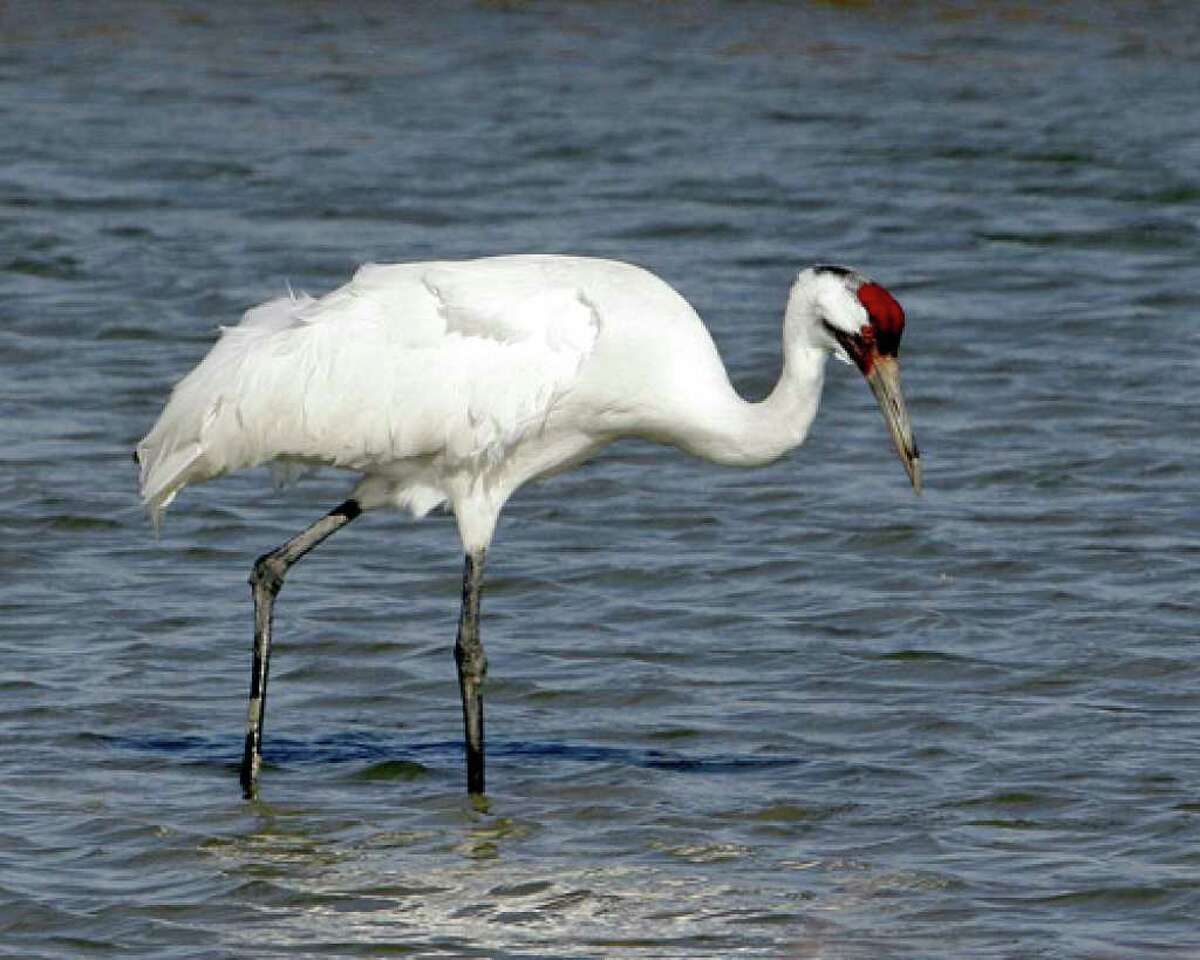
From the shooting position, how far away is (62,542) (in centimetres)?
1007

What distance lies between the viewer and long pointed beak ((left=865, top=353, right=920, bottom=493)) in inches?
306

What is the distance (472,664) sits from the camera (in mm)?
8086

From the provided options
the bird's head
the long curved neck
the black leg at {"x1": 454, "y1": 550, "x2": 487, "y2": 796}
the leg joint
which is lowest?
the black leg at {"x1": 454, "y1": 550, "x2": 487, "y2": 796}

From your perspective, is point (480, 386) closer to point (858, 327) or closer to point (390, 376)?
point (390, 376)

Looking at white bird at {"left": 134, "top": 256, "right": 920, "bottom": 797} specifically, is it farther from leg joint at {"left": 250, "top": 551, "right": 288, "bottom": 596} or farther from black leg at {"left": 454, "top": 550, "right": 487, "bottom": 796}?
leg joint at {"left": 250, "top": 551, "right": 288, "bottom": 596}

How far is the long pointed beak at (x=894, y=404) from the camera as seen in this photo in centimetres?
777

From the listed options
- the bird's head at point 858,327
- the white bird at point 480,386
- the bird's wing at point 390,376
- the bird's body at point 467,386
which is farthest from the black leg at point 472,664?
the bird's head at point 858,327

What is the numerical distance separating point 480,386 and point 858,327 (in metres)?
0.99

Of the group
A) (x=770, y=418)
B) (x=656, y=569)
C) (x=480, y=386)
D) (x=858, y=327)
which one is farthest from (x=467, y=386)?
(x=656, y=569)

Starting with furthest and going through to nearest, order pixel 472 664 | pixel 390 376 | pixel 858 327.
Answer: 1. pixel 472 664
2. pixel 390 376
3. pixel 858 327

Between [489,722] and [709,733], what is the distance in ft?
2.12

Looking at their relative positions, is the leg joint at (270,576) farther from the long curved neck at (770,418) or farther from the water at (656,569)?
the long curved neck at (770,418)

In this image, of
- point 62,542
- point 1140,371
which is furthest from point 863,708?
point 1140,371

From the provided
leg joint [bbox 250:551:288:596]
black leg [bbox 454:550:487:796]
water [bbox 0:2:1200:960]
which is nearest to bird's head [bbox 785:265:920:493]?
water [bbox 0:2:1200:960]
